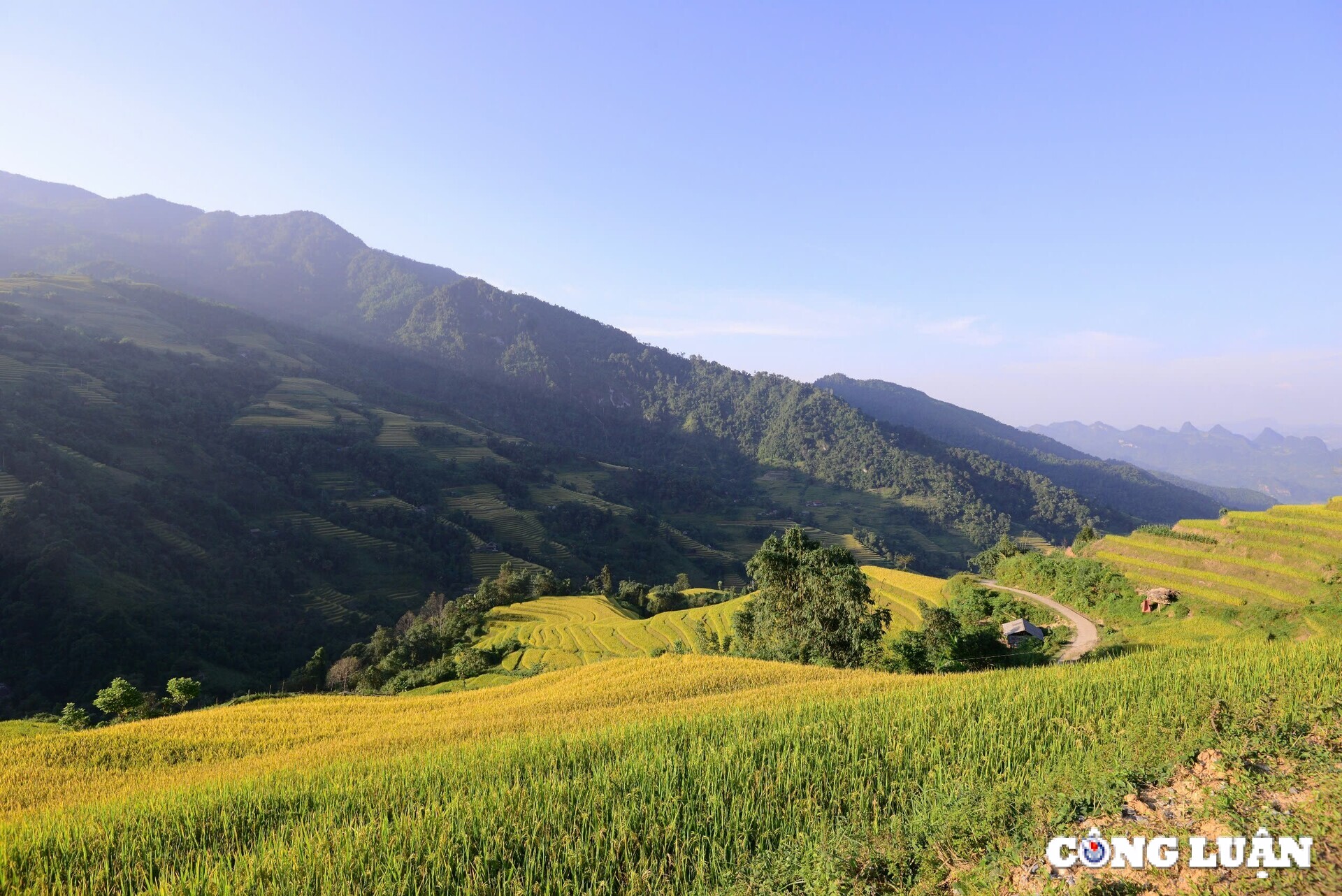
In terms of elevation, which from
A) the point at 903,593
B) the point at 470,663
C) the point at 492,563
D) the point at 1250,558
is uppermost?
the point at 1250,558

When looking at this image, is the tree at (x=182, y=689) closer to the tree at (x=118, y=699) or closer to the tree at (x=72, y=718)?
the tree at (x=118, y=699)

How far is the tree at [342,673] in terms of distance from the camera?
59.7m

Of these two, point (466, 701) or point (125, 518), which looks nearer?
point (466, 701)

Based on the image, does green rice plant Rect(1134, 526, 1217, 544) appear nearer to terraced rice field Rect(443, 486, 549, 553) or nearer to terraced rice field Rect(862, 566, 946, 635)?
terraced rice field Rect(862, 566, 946, 635)

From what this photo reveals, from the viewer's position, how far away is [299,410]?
16812 cm

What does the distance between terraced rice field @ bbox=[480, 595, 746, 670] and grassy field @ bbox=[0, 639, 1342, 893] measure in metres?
41.7

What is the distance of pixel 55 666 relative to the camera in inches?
2527

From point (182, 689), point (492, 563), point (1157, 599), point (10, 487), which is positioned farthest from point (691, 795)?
point (10, 487)

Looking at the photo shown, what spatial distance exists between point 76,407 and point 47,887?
16545 centimetres

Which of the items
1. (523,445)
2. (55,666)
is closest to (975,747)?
(55,666)

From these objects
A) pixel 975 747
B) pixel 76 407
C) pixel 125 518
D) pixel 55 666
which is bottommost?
pixel 55 666

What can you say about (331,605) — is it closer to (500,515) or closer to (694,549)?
(500,515)

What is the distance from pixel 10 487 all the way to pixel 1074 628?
5445 inches

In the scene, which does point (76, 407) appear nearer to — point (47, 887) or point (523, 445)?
point (523, 445)
